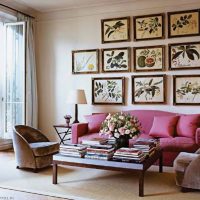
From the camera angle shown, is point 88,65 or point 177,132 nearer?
point 177,132

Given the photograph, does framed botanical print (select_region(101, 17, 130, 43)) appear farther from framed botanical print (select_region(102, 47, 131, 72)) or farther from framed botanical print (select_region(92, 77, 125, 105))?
framed botanical print (select_region(92, 77, 125, 105))

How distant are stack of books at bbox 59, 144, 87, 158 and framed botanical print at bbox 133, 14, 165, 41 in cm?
285

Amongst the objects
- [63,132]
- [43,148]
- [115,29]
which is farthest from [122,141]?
[115,29]

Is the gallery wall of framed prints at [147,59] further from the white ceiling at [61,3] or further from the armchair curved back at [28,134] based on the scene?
the armchair curved back at [28,134]

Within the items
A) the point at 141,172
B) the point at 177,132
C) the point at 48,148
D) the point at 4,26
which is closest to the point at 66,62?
the point at 4,26

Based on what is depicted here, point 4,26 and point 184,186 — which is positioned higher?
point 4,26

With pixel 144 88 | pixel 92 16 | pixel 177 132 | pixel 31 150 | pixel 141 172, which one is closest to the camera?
pixel 141 172

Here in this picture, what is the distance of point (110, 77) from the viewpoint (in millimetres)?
5859

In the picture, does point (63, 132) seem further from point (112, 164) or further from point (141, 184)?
point (141, 184)

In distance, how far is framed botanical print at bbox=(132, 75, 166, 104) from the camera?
5.48 metres

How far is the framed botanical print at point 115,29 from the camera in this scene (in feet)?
18.7

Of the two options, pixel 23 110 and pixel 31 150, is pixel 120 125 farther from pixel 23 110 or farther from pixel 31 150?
pixel 23 110

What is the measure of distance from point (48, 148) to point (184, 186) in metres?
2.13

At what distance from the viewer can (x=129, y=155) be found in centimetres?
343
